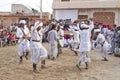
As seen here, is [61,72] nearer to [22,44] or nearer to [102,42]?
[22,44]

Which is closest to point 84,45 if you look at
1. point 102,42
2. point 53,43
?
point 102,42

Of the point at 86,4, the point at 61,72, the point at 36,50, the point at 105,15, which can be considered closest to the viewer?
the point at 36,50

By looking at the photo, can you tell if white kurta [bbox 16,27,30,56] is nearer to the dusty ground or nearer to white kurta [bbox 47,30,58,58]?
the dusty ground

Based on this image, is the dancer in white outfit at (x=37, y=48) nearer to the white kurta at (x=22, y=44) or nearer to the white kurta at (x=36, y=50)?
the white kurta at (x=36, y=50)

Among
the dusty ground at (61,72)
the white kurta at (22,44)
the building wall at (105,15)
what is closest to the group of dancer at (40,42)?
the white kurta at (22,44)

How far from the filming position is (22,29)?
42.1 feet

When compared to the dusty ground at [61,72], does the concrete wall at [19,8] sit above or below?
above

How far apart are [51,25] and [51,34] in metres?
0.39

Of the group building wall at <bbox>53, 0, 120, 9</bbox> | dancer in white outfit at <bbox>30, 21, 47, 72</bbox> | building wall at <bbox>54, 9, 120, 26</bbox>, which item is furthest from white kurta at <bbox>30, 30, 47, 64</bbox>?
building wall at <bbox>53, 0, 120, 9</bbox>

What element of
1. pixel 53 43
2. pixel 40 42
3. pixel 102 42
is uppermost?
pixel 40 42

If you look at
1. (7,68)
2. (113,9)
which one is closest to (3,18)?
(113,9)

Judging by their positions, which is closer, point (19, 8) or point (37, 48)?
point (37, 48)

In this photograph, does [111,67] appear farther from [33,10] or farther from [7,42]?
[33,10]

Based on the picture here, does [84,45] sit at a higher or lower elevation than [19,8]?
lower
